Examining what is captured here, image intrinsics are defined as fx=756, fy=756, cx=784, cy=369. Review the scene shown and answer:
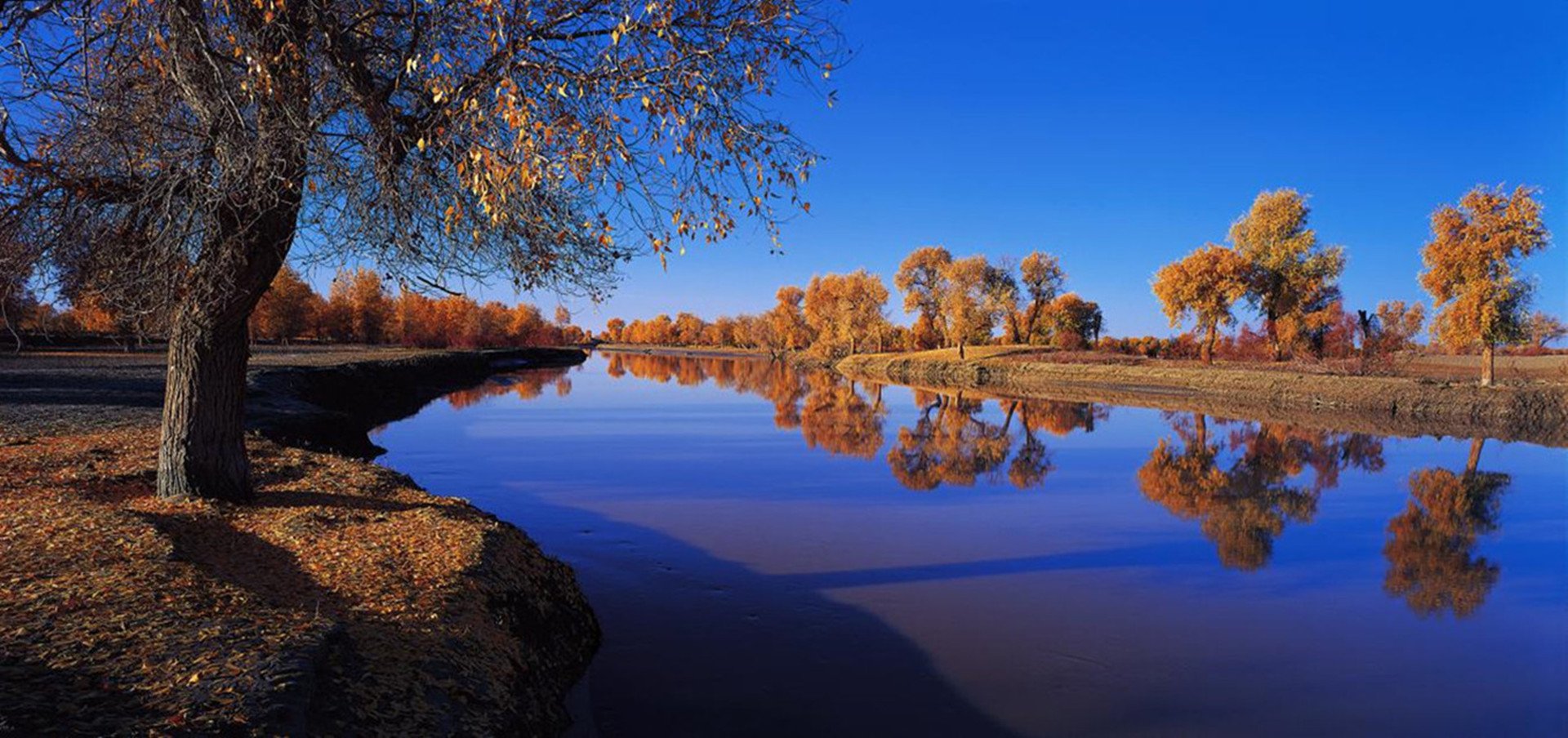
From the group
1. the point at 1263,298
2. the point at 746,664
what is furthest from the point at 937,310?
the point at 746,664

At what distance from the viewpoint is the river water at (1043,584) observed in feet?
19.9

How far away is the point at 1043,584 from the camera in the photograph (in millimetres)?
9086

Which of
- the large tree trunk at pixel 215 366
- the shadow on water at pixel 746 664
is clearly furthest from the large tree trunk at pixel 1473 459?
the large tree trunk at pixel 215 366

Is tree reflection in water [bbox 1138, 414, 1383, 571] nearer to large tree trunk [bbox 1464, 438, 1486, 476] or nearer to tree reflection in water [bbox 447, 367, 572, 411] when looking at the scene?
large tree trunk [bbox 1464, 438, 1486, 476]

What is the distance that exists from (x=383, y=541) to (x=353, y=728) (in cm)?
308

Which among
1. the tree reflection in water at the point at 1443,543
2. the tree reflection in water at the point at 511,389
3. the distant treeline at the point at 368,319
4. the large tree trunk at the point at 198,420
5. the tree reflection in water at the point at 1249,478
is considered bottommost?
the tree reflection in water at the point at 1443,543

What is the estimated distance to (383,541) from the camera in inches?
255

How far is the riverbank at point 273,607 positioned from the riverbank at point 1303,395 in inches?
1186

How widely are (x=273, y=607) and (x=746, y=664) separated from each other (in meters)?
3.61

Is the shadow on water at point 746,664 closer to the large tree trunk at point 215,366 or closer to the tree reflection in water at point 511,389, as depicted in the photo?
the large tree trunk at point 215,366

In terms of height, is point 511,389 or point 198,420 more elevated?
point 198,420

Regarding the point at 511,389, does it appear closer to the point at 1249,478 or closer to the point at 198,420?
the point at 1249,478

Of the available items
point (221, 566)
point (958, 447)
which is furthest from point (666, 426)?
point (221, 566)

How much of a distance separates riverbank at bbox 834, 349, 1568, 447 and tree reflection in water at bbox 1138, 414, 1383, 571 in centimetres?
531
